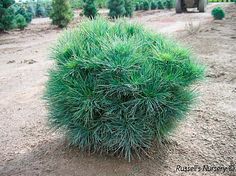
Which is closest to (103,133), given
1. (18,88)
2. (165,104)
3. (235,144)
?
(165,104)

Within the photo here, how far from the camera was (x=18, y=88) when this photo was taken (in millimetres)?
5727

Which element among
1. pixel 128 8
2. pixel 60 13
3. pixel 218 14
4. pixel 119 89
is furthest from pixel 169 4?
pixel 119 89

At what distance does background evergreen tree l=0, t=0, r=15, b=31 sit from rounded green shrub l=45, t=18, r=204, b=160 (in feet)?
33.7

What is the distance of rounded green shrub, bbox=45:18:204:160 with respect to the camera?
102 inches

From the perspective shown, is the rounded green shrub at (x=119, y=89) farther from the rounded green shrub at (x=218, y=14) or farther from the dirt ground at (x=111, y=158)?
the rounded green shrub at (x=218, y=14)

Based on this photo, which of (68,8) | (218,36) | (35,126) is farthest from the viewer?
(68,8)

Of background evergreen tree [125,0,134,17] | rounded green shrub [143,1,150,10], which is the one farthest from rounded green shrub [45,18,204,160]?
rounded green shrub [143,1,150,10]

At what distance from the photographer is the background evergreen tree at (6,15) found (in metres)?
12.4

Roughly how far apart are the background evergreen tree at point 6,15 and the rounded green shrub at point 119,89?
1028 cm

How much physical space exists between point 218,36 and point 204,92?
4.39m

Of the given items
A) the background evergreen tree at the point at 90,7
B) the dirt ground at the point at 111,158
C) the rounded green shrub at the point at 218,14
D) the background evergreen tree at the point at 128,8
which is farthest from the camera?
the background evergreen tree at the point at 128,8

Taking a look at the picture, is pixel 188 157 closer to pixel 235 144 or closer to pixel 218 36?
pixel 235 144

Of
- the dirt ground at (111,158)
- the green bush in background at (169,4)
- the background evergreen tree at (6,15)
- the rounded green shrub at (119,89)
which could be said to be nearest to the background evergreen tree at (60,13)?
the background evergreen tree at (6,15)

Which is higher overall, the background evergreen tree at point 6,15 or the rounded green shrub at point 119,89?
the rounded green shrub at point 119,89
